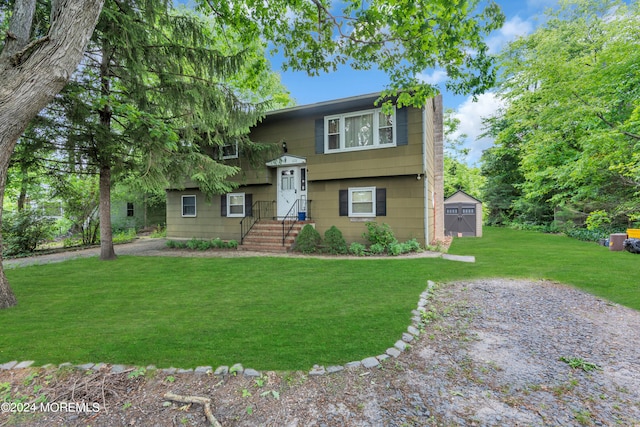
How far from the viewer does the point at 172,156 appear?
827cm

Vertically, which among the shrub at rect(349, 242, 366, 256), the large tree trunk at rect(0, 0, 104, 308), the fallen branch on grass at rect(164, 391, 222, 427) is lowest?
the fallen branch on grass at rect(164, 391, 222, 427)

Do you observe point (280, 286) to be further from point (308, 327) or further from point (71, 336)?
point (71, 336)

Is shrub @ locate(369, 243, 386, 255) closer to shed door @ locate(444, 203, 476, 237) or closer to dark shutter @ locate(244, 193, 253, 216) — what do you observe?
dark shutter @ locate(244, 193, 253, 216)

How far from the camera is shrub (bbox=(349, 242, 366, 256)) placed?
30.2 feet

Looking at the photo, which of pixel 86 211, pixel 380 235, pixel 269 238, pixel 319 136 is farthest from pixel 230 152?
pixel 86 211

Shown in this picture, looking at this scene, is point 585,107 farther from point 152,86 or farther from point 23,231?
point 23,231

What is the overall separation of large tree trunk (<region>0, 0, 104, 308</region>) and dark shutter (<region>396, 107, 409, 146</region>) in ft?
26.7

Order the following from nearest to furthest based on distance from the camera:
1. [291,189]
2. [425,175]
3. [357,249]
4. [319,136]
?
[357,249], [425,175], [319,136], [291,189]

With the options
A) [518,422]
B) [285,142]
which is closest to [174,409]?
[518,422]

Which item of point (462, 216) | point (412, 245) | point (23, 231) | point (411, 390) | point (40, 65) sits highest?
point (40, 65)

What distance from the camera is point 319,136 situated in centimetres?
1073

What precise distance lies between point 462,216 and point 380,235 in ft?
28.0

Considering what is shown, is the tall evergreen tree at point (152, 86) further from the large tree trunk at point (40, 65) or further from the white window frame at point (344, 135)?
the white window frame at point (344, 135)

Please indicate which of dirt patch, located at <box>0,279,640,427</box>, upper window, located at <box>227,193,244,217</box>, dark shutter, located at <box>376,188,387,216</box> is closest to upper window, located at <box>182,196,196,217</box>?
upper window, located at <box>227,193,244,217</box>
